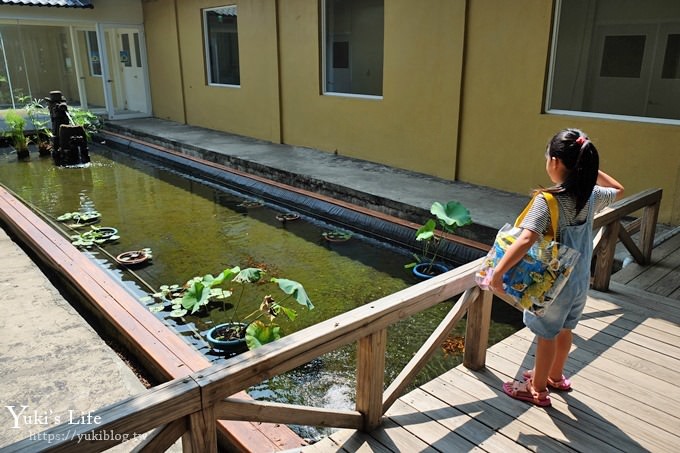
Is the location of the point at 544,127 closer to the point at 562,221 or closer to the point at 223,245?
the point at 223,245

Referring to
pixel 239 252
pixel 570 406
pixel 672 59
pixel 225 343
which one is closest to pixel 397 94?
pixel 239 252

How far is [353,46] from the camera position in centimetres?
830

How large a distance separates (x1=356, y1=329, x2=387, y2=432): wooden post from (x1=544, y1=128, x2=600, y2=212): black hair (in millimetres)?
840

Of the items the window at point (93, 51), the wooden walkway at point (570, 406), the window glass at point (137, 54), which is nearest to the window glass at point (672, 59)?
the wooden walkway at point (570, 406)

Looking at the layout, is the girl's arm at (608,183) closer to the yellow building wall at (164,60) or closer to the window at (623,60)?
the window at (623,60)

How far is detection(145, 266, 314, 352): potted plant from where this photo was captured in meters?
2.99

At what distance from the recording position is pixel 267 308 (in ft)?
10.2

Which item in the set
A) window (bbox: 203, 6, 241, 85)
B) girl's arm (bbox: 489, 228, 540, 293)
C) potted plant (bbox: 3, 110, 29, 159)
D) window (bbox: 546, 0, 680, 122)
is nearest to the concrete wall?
window (bbox: 203, 6, 241, 85)

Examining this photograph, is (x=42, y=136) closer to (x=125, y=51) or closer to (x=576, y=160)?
(x=125, y=51)

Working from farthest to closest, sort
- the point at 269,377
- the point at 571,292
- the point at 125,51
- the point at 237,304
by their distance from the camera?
the point at 125,51
the point at 237,304
the point at 571,292
the point at 269,377

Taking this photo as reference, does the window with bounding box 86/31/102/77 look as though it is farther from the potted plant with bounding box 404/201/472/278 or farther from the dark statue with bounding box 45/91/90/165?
the potted plant with bounding box 404/201/472/278

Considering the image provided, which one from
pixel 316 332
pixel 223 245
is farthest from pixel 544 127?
pixel 316 332

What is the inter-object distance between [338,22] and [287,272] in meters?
5.03

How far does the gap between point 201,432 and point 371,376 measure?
733mm
